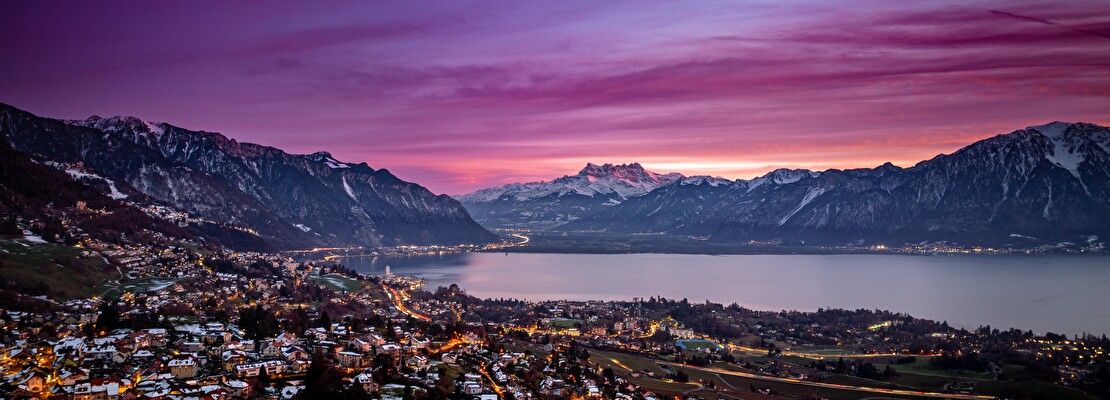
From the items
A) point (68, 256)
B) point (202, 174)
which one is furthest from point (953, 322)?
point (202, 174)

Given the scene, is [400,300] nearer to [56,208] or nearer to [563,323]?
[563,323]

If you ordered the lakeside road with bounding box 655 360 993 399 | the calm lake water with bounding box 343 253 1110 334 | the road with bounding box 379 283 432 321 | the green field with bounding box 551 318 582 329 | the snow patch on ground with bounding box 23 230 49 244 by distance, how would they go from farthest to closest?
the calm lake water with bounding box 343 253 1110 334 → the road with bounding box 379 283 432 321 → the green field with bounding box 551 318 582 329 → the snow patch on ground with bounding box 23 230 49 244 → the lakeside road with bounding box 655 360 993 399

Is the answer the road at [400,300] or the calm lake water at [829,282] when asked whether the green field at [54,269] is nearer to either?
the road at [400,300]

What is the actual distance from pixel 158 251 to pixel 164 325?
3967 cm

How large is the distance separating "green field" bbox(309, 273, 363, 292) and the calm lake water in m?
13.7

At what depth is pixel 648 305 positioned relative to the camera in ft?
287

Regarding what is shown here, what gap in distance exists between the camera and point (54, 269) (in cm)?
5959

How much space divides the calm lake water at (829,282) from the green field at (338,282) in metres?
13.7

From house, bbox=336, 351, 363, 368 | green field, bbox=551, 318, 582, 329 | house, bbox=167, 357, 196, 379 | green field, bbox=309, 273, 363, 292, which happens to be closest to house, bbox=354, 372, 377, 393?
house, bbox=336, 351, 363, 368

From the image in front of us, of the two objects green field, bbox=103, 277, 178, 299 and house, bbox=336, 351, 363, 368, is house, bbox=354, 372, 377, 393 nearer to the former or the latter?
house, bbox=336, 351, 363, 368

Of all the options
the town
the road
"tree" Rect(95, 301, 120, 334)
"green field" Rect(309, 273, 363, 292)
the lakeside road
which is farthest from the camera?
"green field" Rect(309, 273, 363, 292)

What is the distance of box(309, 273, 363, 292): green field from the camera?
81.5 meters

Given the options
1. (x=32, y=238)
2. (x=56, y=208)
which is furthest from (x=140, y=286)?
(x=56, y=208)

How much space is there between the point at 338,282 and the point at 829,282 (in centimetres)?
7389
